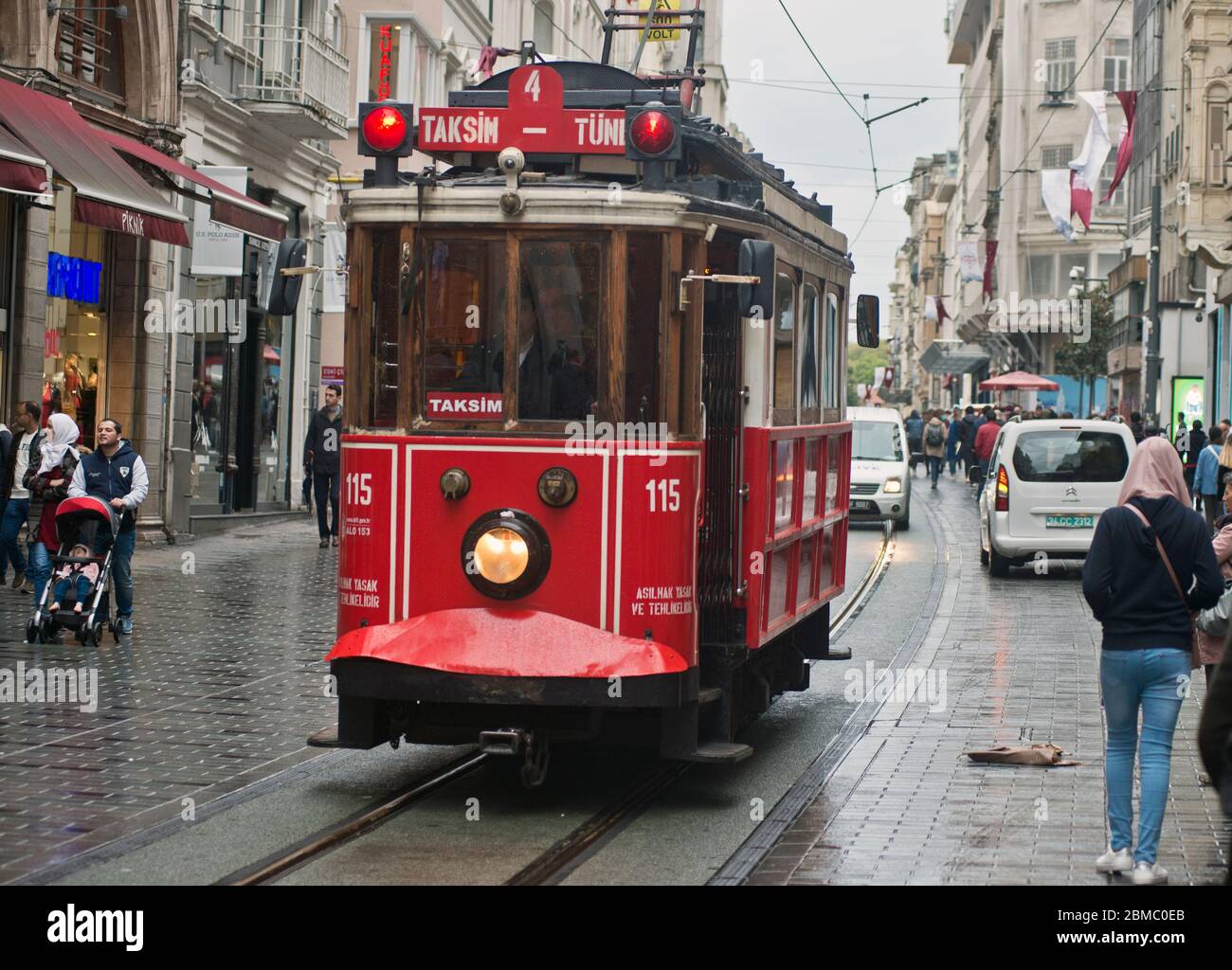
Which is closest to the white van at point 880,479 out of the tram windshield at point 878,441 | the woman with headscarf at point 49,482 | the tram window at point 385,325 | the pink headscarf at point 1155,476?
the tram windshield at point 878,441

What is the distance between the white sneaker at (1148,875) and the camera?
7.37 metres

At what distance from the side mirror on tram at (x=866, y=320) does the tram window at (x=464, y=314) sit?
4.48 meters

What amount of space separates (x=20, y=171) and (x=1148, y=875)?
470 inches

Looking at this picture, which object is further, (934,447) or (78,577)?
(934,447)

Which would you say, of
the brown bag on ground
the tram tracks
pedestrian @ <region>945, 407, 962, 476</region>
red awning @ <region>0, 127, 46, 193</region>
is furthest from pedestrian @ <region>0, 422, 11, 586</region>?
pedestrian @ <region>945, 407, 962, 476</region>

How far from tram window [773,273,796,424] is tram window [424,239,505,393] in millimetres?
1721

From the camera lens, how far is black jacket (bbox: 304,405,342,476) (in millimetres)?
23203

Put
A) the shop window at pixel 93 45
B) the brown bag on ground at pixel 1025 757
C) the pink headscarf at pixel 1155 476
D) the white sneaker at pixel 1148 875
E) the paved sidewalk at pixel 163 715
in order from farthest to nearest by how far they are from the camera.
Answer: the shop window at pixel 93 45 → the brown bag on ground at pixel 1025 757 → the paved sidewalk at pixel 163 715 → the pink headscarf at pixel 1155 476 → the white sneaker at pixel 1148 875

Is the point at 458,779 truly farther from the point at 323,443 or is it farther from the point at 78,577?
the point at 323,443

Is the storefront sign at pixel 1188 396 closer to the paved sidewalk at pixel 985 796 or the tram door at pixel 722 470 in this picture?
the paved sidewalk at pixel 985 796

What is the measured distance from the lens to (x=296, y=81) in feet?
92.2

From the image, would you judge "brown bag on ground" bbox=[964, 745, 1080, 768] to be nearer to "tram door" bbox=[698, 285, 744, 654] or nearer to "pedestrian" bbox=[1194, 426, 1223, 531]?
"tram door" bbox=[698, 285, 744, 654]

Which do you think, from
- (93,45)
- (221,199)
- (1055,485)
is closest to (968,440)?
(1055,485)

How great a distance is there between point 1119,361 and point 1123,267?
2744 mm
